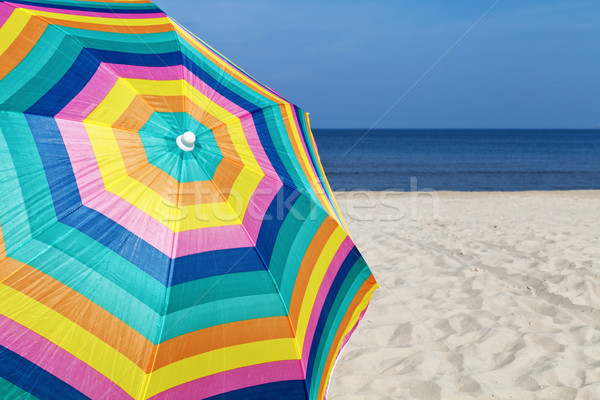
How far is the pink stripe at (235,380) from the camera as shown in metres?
1.79

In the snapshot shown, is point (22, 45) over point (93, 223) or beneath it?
over

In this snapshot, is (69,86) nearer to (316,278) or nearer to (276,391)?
(316,278)

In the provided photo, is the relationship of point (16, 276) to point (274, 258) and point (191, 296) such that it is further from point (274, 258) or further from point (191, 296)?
point (274, 258)

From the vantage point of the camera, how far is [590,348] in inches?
128

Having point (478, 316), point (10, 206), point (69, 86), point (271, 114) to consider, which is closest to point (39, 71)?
point (69, 86)

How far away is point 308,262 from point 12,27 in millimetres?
1489

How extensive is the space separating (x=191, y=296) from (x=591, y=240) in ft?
18.0

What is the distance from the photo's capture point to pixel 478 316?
373cm

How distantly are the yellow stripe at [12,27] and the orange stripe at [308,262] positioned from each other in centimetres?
142

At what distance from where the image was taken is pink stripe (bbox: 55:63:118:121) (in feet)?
6.12

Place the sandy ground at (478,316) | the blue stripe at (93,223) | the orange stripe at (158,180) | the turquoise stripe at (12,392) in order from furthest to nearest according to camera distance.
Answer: the sandy ground at (478,316)
the orange stripe at (158,180)
the blue stripe at (93,223)
the turquoise stripe at (12,392)

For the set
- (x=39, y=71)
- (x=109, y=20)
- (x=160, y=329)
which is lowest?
(x=160, y=329)

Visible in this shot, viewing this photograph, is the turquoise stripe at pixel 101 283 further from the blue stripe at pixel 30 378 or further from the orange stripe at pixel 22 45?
the orange stripe at pixel 22 45

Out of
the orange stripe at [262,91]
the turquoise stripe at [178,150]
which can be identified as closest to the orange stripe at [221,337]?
the turquoise stripe at [178,150]
